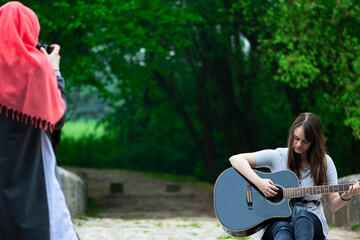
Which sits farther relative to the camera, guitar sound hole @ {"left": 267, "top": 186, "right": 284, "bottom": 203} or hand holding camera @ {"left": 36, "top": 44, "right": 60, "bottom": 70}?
guitar sound hole @ {"left": 267, "top": 186, "right": 284, "bottom": 203}

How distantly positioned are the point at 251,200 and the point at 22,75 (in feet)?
7.09

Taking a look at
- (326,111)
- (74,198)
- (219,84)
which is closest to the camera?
(74,198)

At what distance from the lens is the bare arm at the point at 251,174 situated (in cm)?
432

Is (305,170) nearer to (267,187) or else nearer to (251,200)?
(267,187)

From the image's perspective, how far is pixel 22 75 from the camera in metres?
2.80

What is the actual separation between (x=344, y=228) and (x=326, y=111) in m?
4.14

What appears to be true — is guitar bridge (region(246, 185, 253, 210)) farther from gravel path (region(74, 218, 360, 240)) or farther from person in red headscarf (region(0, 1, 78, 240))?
gravel path (region(74, 218, 360, 240))

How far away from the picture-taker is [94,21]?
1299 cm

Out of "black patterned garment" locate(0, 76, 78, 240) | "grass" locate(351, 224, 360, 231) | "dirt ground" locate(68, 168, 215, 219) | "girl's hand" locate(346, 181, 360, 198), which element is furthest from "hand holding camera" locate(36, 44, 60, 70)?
"dirt ground" locate(68, 168, 215, 219)

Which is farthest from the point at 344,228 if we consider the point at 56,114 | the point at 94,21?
the point at 94,21

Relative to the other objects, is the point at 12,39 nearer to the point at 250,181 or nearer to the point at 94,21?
the point at 250,181

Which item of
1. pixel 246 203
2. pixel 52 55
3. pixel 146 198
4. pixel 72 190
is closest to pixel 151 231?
pixel 72 190

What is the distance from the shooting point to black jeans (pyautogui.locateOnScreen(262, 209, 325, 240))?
13.3 ft

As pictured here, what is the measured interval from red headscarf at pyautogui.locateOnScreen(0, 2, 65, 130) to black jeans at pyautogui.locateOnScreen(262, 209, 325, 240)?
1906mm
